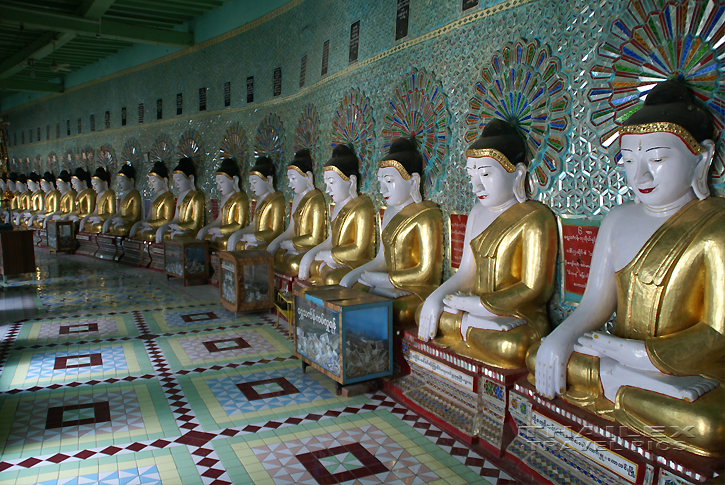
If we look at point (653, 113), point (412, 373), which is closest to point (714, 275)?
point (653, 113)

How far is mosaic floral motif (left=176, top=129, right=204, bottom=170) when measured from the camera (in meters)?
9.16

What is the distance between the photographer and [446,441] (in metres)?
3.07

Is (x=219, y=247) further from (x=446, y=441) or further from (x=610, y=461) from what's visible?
(x=610, y=461)

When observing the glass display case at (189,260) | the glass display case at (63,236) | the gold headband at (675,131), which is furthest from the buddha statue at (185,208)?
the gold headband at (675,131)

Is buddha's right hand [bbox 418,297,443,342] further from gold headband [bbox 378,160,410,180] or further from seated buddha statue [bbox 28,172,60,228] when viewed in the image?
seated buddha statue [bbox 28,172,60,228]

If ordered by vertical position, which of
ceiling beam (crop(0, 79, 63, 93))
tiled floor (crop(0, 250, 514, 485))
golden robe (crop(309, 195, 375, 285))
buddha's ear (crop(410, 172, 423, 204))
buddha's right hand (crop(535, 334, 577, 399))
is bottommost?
tiled floor (crop(0, 250, 514, 485))

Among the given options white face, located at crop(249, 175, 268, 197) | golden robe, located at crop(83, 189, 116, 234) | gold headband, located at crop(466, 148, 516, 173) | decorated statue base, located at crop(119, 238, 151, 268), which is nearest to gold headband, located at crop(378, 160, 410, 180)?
gold headband, located at crop(466, 148, 516, 173)

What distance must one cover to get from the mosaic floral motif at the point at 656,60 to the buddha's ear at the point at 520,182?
516mm

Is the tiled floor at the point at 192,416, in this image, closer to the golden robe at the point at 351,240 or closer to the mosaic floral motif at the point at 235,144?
the golden robe at the point at 351,240

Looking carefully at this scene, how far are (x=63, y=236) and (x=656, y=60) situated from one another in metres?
11.7

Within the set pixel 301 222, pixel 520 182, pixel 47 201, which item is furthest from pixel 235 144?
pixel 47 201

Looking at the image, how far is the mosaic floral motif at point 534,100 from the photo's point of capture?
314 cm

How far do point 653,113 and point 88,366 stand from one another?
430 centimetres

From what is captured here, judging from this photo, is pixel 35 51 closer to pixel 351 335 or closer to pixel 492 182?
pixel 351 335
